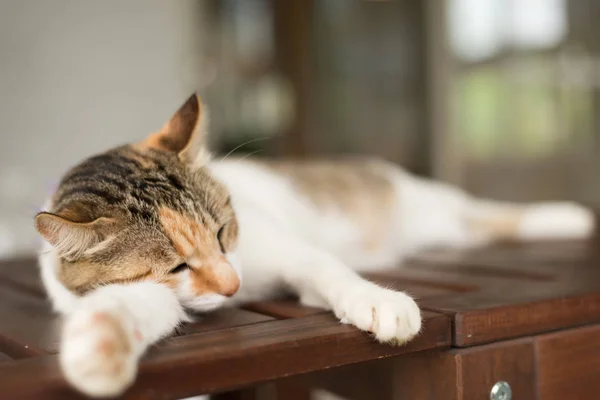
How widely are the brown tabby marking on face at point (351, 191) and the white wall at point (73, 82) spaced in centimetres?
134

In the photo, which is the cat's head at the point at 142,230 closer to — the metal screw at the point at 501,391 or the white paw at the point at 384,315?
the white paw at the point at 384,315

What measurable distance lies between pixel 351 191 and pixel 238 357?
1073 millimetres

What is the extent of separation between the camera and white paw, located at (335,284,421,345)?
70 cm

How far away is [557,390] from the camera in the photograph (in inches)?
32.6

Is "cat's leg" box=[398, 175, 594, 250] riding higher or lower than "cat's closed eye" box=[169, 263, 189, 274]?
lower

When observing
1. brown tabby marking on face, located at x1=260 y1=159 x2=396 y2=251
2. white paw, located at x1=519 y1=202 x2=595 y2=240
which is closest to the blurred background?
brown tabby marking on face, located at x1=260 y1=159 x2=396 y2=251

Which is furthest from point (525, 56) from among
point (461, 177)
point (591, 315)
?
point (591, 315)

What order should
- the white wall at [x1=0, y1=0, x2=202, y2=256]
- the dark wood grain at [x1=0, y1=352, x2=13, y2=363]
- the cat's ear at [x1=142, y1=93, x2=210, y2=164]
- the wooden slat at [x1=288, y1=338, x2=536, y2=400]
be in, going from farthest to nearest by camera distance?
the white wall at [x1=0, y1=0, x2=202, y2=256], the cat's ear at [x1=142, y1=93, x2=210, y2=164], the wooden slat at [x1=288, y1=338, x2=536, y2=400], the dark wood grain at [x1=0, y1=352, x2=13, y2=363]

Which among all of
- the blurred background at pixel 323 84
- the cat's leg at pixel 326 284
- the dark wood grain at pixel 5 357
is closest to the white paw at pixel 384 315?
the cat's leg at pixel 326 284

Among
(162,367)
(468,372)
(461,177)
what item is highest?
(162,367)

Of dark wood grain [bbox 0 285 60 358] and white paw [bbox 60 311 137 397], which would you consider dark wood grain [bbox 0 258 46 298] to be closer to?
dark wood grain [bbox 0 285 60 358]

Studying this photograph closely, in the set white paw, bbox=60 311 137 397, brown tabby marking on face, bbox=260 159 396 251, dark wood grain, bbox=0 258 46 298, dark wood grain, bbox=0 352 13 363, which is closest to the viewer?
white paw, bbox=60 311 137 397

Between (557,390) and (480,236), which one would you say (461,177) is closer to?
(480,236)

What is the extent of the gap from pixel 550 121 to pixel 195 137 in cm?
278
